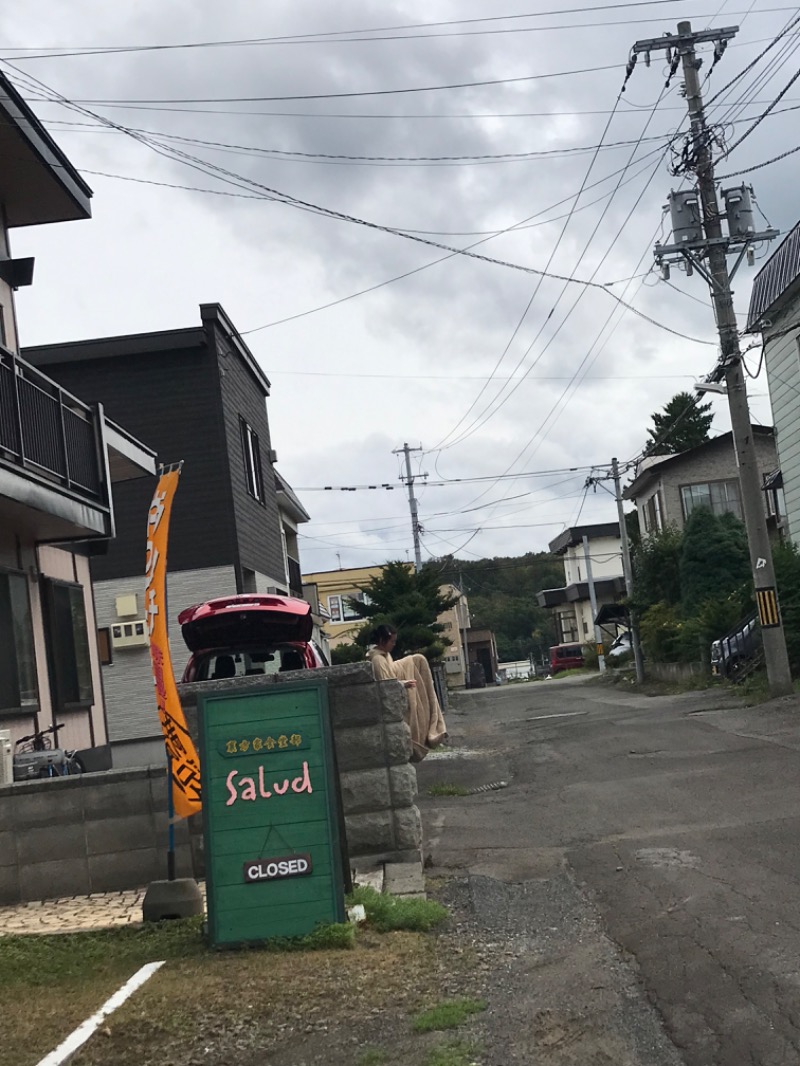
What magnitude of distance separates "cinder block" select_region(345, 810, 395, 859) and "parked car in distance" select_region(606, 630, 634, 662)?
141 feet

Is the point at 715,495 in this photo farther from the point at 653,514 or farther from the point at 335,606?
the point at 335,606

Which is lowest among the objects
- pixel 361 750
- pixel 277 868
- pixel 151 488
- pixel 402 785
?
pixel 277 868

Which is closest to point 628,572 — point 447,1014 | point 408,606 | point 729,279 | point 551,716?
point 408,606

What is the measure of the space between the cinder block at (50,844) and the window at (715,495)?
123 feet

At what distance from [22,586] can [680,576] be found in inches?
1003

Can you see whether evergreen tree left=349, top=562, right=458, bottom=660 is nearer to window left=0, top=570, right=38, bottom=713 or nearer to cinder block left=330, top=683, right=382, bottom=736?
window left=0, top=570, right=38, bottom=713

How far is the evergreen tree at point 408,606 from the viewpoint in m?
35.7

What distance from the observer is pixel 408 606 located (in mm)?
36406

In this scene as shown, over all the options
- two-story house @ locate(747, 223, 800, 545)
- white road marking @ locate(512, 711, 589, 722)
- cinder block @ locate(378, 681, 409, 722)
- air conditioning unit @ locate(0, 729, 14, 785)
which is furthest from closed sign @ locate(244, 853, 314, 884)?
two-story house @ locate(747, 223, 800, 545)

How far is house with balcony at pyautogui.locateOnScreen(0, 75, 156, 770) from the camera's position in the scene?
12.1m

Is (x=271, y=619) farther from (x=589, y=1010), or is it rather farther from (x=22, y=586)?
(x=589, y=1010)

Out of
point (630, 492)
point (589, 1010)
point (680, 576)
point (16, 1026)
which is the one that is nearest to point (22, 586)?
point (16, 1026)

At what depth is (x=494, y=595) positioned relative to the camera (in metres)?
112

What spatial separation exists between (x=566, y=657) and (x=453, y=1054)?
63887mm
